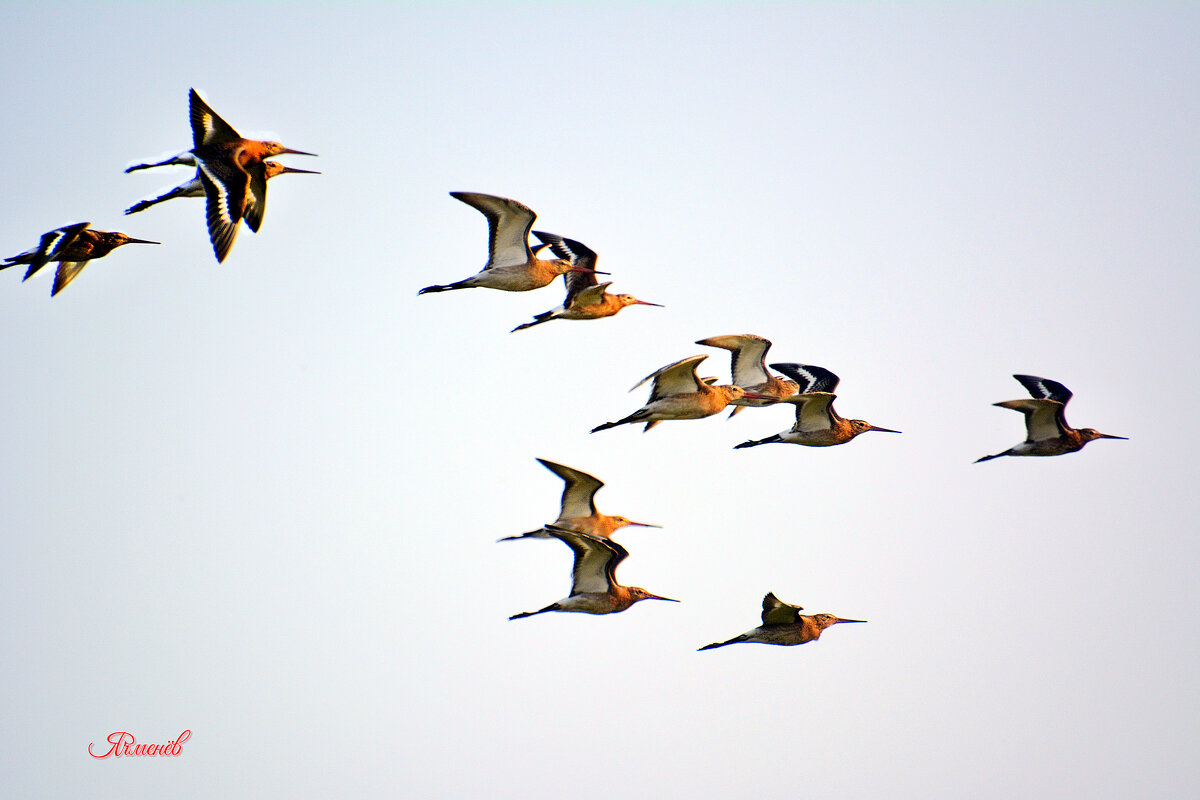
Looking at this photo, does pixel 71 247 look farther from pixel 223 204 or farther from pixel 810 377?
pixel 810 377

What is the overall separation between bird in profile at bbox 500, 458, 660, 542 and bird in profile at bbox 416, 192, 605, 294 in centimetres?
228

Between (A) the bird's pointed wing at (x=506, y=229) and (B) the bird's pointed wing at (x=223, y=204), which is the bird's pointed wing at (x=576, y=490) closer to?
(A) the bird's pointed wing at (x=506, y=229)

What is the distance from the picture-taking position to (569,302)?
15.9 m

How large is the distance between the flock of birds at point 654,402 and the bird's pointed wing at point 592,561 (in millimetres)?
14

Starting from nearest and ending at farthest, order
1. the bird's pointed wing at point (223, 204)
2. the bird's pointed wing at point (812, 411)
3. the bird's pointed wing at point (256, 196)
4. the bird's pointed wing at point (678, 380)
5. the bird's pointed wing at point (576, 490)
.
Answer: the bird's pointed wing at point (223, 204) → the bird's pointed wing at point (256, 196) → the bird's pointed wing at point (678, 380) → the bird's pointed wing at point (576, 490) → the bird's pointed wing at point (812, 411)

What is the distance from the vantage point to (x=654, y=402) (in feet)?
49.4

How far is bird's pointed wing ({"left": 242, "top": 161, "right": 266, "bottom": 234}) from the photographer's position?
12633mm

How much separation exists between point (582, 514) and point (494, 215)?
4.02m

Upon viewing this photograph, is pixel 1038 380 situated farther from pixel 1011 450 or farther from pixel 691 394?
pixel 691 394

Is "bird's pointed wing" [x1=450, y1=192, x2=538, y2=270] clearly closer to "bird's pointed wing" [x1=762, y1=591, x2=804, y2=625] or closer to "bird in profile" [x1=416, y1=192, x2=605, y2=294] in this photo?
"bird in profile" [x1=416, y1=192, x2=605, y2=294]

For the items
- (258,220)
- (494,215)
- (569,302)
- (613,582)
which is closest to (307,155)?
(258,220)

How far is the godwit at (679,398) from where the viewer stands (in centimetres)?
1484

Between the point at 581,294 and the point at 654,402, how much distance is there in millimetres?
1731

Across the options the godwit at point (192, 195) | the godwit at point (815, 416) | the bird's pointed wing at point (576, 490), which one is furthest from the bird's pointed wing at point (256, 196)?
the godwit at point (815, 416)
